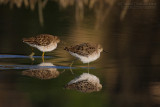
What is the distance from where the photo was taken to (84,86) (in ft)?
29.6

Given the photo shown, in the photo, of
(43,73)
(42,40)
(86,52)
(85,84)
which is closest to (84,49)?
(86,52)

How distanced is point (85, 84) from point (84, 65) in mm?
1992

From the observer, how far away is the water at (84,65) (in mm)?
8422

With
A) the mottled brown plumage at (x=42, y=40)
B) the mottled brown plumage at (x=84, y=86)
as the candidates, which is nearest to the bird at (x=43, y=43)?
the mottled brown plumage at (x=42, y=40)

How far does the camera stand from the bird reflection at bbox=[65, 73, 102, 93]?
29.2ft

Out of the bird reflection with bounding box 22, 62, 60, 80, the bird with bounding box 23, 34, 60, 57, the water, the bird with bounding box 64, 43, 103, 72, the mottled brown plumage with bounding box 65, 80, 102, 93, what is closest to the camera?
the water

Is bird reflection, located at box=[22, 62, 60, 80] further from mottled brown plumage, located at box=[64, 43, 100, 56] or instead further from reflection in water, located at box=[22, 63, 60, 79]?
mottled brown plumage, located at box=[64, 43, 100, 56]

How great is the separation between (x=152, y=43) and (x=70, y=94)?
594 centimetres

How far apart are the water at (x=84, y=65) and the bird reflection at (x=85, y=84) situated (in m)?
0.12

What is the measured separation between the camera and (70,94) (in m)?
8.61

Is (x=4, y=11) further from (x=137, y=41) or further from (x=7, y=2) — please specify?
(x=137, y=41)

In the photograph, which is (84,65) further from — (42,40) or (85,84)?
(85,84)

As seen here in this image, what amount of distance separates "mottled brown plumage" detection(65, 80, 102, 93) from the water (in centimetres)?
13

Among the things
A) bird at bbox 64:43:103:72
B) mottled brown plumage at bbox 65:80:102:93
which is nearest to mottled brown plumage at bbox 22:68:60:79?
bird at bbox 64:43:103:72
